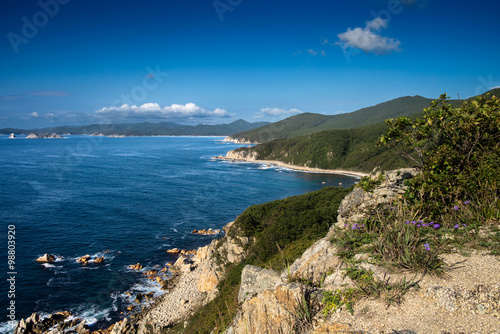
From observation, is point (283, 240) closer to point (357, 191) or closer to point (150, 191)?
point (357, 191)

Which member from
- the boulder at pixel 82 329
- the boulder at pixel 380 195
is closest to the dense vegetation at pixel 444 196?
the boulder at pixel 380 195

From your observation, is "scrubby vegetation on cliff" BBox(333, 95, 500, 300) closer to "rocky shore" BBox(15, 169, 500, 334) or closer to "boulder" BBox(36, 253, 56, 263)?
"rocky shore" BBox(15, 169, 500, 334)

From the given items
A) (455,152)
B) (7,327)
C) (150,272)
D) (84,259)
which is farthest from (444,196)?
(84,259)

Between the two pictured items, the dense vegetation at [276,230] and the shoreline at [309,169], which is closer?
the dense vegetation at [276,230]

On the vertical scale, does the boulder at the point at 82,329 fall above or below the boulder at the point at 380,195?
below

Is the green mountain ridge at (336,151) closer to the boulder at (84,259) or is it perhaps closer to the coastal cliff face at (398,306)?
the boulder at (84,259)
